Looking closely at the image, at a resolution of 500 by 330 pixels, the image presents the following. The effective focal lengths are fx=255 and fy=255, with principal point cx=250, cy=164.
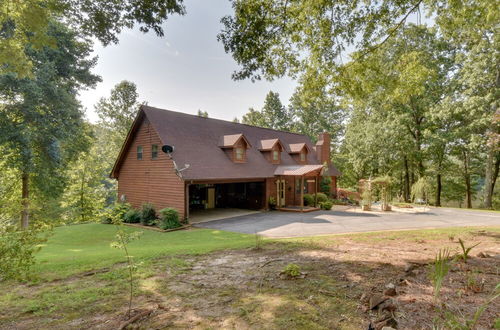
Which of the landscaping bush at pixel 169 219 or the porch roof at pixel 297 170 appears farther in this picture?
the porch roof at pixel 297 170

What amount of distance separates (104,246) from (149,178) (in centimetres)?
715

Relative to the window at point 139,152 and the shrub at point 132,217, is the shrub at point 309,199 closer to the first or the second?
the shrub at point 132,217

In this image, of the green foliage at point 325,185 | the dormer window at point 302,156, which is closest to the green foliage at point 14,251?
the dormer window at point 302,156

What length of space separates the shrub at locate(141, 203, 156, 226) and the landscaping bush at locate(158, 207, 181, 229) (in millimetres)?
1266

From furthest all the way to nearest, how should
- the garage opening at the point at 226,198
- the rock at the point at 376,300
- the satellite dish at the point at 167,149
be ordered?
the garage opening at the point at 226,198 → the satellite dish at the point at 167,149 → the rock at the point at 376,300

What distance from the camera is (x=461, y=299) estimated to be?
332 centimetres

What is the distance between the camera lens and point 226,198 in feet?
72.1

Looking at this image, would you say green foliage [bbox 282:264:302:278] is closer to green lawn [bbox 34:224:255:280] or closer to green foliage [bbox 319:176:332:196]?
green lawn [bbox 34:224:255:280]

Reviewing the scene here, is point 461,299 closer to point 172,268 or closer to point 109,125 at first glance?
point 172,268

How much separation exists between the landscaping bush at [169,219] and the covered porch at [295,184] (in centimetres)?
837

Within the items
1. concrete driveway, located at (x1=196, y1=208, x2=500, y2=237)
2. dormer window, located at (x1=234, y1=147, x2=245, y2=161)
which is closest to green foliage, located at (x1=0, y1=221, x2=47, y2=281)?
concrete driveway, located at (x1=196, y1=208, x2=500, y2=237)

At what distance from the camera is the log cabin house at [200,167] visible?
15.9 m

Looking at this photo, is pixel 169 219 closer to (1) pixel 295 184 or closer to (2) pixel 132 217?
(2) pixel 132 217

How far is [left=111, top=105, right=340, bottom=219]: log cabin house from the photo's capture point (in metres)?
15.9
